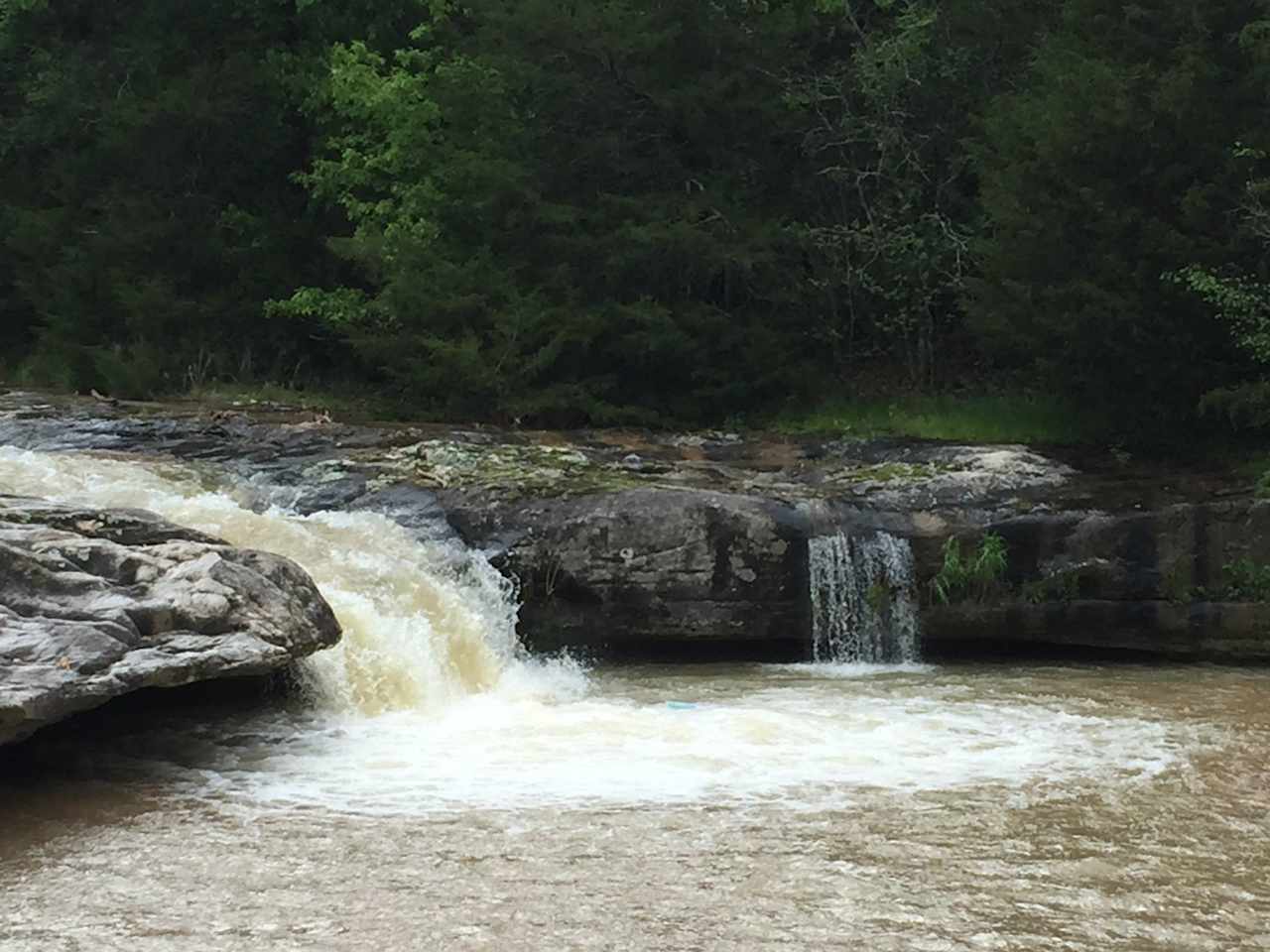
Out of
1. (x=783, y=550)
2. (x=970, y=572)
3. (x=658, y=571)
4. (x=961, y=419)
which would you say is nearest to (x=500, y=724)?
(x=658, y=571)

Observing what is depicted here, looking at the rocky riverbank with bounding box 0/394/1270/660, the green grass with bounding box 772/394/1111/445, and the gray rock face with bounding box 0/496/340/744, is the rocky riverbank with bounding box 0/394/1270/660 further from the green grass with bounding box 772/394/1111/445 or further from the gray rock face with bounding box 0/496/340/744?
the gray rock face with bounding box 0/496/340/744

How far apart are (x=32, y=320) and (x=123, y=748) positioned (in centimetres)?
1960

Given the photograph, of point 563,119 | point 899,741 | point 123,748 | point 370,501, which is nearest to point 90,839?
point 123,748

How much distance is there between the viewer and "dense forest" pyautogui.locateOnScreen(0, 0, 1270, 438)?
15.6 meters

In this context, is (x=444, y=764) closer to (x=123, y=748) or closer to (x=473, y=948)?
(x=123, y=748)

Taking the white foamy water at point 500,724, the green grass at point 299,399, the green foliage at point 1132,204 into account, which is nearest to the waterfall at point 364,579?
the white foamy water at point 500,724

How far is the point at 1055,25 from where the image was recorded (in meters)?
20.0

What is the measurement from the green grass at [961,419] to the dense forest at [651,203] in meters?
0.39

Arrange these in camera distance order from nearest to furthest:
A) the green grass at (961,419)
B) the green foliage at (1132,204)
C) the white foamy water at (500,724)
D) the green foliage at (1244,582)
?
the white foamy water at (500,724) < the green foliage at (1244,582) < the green foliage at (1132,204) < the green grass at (961,419)

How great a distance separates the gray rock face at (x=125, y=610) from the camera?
8.02m

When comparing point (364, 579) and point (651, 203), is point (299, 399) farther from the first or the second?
point (364, 579)

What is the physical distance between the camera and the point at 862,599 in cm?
1309

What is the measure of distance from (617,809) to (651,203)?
1307 centimetres

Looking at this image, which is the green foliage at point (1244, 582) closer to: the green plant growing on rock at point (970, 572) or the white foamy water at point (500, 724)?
the green plant growing on rock at point (970, 572)
